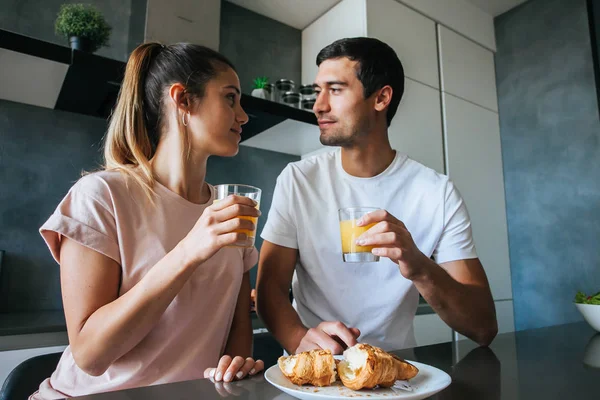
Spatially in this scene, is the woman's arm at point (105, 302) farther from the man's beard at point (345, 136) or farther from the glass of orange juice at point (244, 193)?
the man's beard at point (345, 136)

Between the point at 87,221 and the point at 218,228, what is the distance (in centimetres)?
31

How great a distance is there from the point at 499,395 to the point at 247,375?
0.37m

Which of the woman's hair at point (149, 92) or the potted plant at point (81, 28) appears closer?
the woman's hair at point (149, 92)

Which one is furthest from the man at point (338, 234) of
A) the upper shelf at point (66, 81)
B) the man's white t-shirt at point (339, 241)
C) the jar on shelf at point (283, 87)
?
the jar on shelf at point (283, 87)

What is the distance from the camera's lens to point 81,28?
1.68 metres

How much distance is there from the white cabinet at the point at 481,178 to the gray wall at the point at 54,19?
1898mm

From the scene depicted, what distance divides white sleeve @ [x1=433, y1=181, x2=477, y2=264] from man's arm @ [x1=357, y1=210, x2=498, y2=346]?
0.02m

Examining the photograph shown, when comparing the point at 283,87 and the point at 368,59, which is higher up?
the point at 283,87

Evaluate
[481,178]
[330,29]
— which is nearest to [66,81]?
[330,29]

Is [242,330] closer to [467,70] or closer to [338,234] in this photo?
[338,234]

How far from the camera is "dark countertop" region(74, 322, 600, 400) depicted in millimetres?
583

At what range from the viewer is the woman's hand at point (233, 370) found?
0.65 meters

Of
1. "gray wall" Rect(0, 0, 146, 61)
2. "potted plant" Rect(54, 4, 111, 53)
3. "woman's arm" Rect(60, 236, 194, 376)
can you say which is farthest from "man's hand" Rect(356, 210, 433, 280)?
"gray wall" Rect(0, 0, 146, 61)

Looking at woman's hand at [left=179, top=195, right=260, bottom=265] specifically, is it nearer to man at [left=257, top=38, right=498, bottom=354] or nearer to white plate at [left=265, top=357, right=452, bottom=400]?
white plate at [left=265, top=357, right=452, bottom=400]
